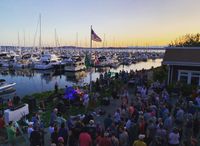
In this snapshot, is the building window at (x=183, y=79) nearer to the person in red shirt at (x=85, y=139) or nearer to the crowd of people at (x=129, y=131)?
the crowd of people at (x=129, y=131)

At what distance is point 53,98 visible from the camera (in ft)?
72.8

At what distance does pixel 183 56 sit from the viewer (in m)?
24.8

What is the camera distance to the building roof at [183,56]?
944 inches

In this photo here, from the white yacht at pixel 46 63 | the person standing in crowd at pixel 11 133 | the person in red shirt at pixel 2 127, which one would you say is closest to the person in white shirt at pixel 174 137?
the person standing in crowd at pixel 11 133

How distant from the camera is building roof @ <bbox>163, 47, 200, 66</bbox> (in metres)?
24.0

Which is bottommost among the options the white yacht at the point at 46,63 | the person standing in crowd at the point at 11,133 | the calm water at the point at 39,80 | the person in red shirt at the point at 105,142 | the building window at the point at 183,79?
the calm water at the point at 39,80

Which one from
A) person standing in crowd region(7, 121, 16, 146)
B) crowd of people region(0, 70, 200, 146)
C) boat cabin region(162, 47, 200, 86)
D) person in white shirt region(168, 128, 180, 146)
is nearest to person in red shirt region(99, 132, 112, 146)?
crowd of people region(0, 70, 200, 146)

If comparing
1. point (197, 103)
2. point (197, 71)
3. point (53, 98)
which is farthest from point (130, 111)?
point (197, 71)

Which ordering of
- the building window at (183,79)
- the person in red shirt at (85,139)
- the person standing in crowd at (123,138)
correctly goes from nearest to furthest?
the person in red shirt at (85,139) < the person standing in crowd at (123,138) < the building window at (183,79)

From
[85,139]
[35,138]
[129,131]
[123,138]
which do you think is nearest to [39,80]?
[35,138]

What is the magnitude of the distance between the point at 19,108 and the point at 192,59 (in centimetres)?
1523

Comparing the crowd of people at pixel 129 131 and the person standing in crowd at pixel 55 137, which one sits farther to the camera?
the person standing in crowd at pixel 55 137

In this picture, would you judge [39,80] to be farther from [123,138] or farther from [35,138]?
[123,138]

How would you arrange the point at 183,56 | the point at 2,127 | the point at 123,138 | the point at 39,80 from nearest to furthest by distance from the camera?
the point at 123,138, the point at 2,127, the point at 183,56, the point at 39,80
